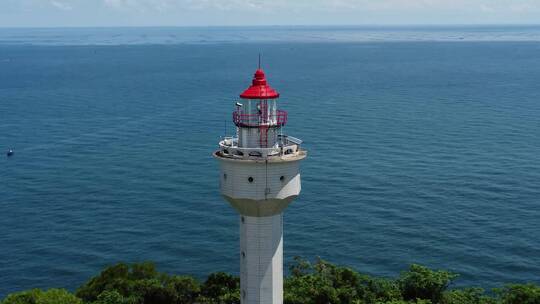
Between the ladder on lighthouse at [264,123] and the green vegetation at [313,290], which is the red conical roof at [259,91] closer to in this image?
the ladder on lighthouse at [264,123]

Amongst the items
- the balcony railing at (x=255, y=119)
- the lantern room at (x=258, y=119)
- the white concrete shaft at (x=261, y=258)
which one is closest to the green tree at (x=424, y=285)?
the white concrete shaft at (x=261, y=258)

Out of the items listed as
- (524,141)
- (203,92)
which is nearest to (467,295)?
(524,141)

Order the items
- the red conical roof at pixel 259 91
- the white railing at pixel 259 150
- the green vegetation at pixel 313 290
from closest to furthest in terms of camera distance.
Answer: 1. the red conical roof at pixel 259 91
2. the white railing at pixel 259 150
3. the green vegetation at pixel 313 290

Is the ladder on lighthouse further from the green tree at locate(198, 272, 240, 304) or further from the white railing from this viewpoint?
the green tree at locate(198, 272, 240, 304)

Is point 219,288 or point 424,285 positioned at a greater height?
point 424,285

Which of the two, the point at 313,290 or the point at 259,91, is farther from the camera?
the point at 313,290

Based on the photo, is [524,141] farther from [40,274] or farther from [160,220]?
[40,274]

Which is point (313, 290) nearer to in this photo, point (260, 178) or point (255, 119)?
point (260, 178)

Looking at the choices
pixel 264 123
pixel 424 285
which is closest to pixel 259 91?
pixel 264 123

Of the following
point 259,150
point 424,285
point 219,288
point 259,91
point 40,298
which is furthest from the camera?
point 219,288
